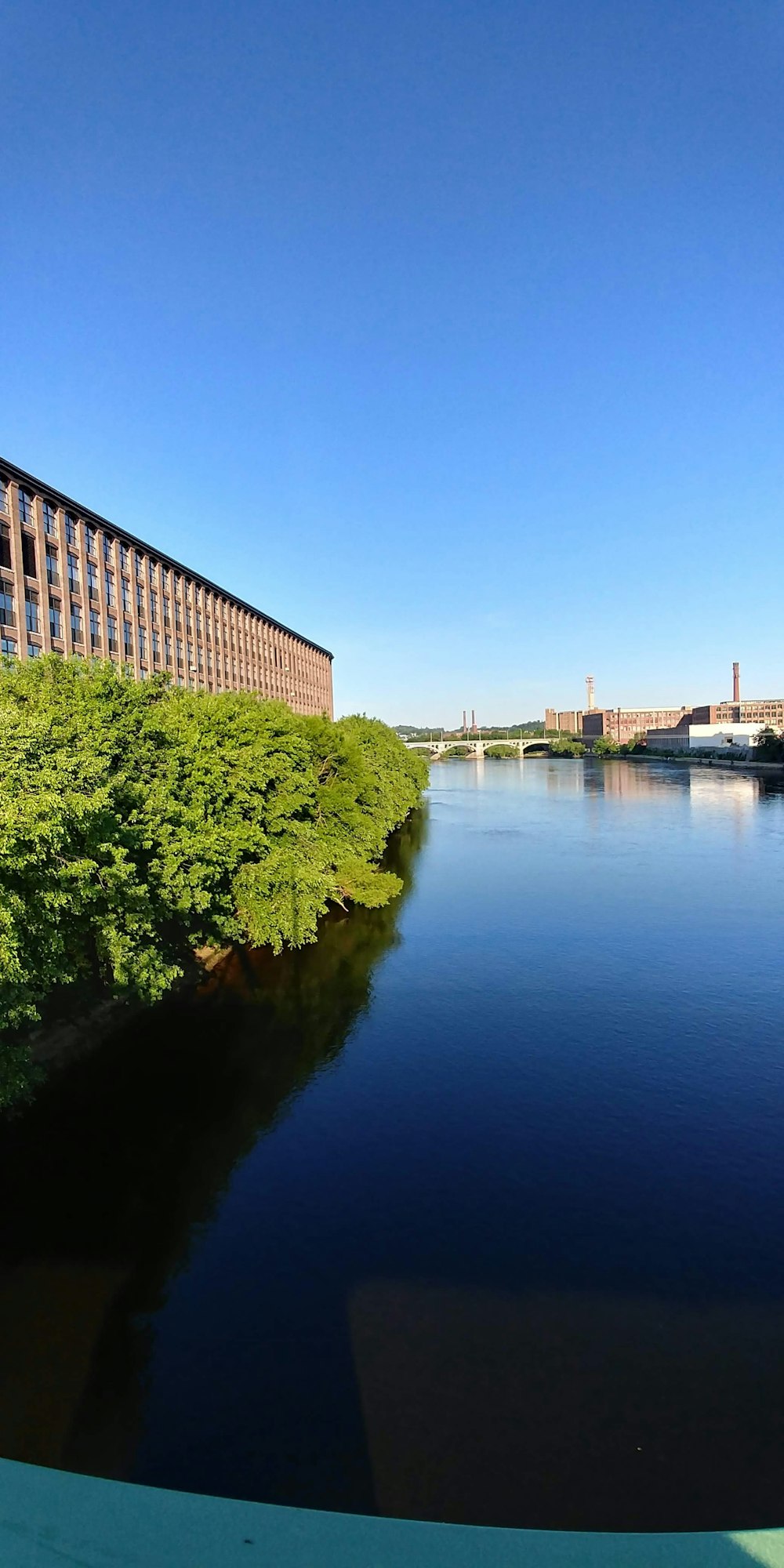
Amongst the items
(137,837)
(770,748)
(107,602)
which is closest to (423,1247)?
(137,837)

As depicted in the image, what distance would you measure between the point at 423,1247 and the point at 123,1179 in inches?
271

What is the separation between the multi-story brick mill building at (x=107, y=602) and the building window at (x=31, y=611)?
0.07m

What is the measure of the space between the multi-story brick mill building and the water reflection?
22903mm

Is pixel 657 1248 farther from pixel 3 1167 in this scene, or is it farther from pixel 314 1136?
pixel 3 1167

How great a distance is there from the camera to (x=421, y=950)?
3366cm

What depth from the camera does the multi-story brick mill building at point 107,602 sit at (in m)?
48.6

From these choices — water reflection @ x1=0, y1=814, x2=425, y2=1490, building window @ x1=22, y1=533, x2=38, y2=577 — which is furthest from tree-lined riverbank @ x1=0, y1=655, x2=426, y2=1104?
building window @ x1=22, y1=533, x2=38, y2=577

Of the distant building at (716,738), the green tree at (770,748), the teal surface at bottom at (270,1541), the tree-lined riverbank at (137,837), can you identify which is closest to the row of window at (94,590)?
the tree-lined riverbank at (137,837)

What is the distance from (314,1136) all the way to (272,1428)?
7.73m

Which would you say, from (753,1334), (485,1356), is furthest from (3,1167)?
(753,1334)

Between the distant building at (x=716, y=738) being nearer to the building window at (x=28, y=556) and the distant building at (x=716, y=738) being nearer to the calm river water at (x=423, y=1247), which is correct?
the building window at (x=28, y=556)

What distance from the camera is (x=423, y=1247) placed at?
48.4 feet

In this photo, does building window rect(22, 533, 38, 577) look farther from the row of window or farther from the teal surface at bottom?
the teal surface at bottom

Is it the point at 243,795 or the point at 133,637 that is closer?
the point at 243,795
